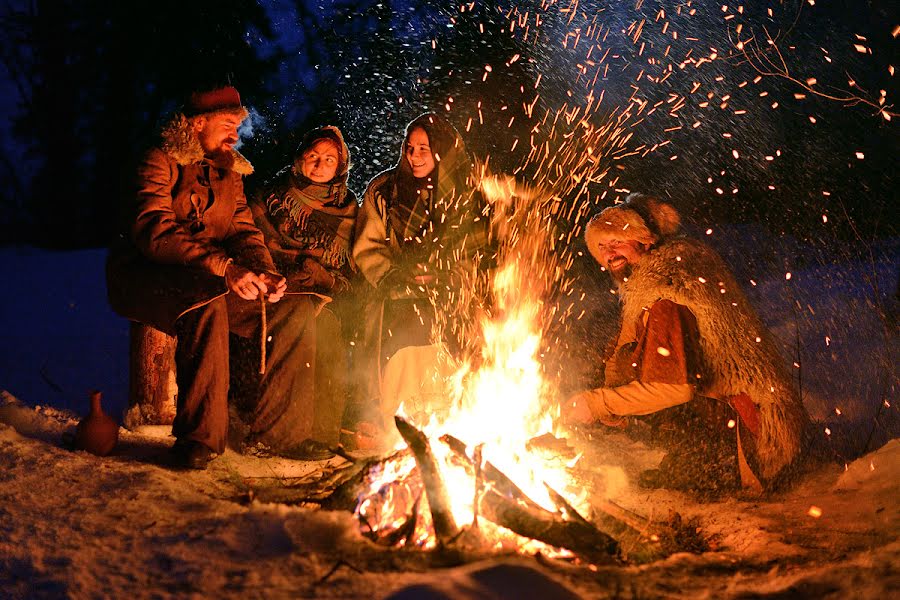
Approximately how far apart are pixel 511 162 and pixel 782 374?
8521 millimetres

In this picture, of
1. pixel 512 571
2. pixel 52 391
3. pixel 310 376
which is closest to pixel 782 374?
pixel 512 571

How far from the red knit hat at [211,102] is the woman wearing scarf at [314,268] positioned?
0.88m

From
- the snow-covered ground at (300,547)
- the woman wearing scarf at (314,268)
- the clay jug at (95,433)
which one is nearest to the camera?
the snow-covered ground at (300,547)

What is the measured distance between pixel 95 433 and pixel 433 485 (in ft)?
6.56

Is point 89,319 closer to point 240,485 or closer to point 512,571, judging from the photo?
point 240,485

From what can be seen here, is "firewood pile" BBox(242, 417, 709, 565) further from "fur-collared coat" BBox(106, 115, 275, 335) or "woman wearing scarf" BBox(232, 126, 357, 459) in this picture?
"fur-collared coat" BBox(106, 115, 275, 335)

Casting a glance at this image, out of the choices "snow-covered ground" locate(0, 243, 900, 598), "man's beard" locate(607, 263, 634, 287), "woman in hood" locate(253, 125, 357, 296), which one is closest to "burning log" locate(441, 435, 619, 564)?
"snow-covered ground" locate(0, 243, 900, 598)

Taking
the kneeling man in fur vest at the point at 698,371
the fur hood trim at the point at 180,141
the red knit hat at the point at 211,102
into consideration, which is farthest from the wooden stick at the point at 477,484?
the red knit hat at the point at 211,102

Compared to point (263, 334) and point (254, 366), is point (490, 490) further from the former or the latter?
point (254, 366)

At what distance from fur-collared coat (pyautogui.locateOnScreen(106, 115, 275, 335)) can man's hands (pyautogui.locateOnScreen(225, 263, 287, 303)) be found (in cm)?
6

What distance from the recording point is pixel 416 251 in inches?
213

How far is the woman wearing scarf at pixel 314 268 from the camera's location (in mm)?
4496

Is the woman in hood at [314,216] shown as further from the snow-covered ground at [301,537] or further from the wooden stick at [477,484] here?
the wooden stick at [477,484]

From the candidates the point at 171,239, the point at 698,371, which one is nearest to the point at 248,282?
the point at 171,239
